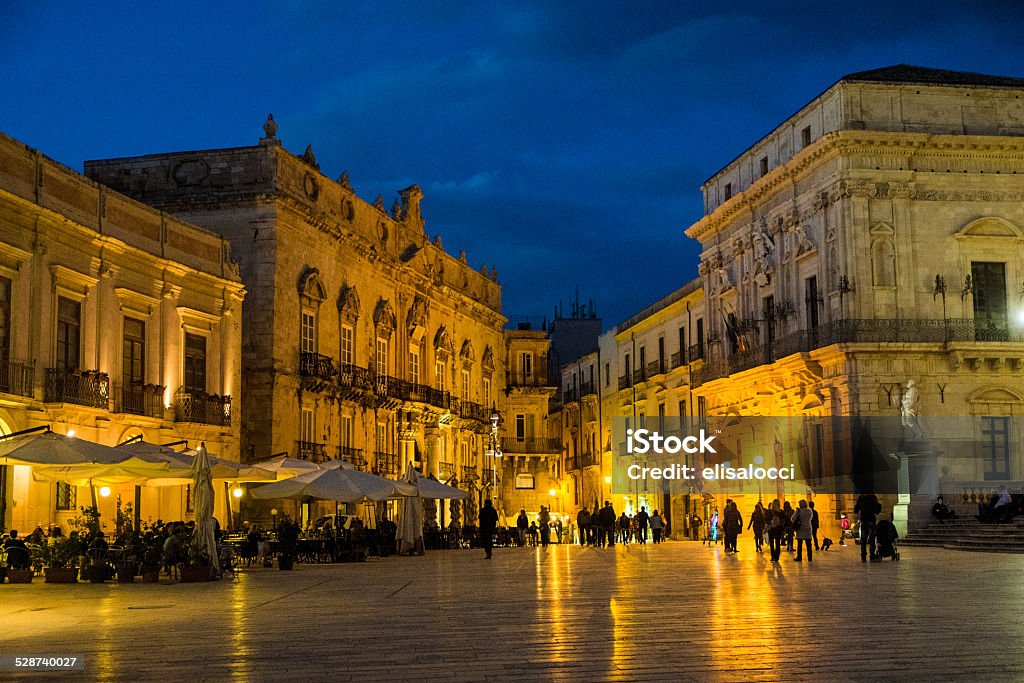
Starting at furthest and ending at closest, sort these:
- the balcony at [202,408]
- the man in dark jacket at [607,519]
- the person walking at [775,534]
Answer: the man in dark jacket at [607,519]
the balcony at [202,408]
the person walking at [775,534]

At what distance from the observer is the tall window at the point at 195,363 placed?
29703 millimetres

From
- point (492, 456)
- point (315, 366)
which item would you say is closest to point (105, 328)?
point (315, 366)

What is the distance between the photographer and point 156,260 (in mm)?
27953

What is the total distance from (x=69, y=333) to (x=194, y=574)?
744cm

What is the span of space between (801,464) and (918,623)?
28.6 m

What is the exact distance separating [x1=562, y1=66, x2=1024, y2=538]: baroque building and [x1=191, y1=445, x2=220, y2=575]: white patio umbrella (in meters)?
18.7

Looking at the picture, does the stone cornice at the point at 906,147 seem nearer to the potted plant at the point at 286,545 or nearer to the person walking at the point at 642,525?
the person walking at the point at 642,525

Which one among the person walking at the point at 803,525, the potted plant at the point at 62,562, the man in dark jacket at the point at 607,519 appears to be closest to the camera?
the potted plant at the point at 62,562

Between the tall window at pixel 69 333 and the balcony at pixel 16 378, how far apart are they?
115 cm

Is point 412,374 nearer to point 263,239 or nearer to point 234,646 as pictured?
point 263,239

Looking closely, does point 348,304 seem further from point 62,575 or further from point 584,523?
point 62,575

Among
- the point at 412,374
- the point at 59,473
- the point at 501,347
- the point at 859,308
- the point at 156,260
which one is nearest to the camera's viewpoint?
the point at 59,473

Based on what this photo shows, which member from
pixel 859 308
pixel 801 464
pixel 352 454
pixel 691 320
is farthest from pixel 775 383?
pixel 352 454

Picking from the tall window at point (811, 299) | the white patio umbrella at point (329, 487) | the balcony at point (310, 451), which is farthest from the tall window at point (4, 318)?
the tall window at point (811, 299)
